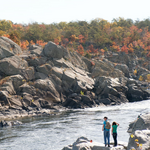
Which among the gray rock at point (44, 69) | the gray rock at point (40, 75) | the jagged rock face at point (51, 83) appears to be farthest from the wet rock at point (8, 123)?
the gray rock at point (44, 69)

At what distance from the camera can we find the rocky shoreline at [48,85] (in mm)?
47156

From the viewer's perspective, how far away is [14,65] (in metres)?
53.6

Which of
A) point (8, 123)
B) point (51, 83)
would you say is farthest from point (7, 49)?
point (8, 123)

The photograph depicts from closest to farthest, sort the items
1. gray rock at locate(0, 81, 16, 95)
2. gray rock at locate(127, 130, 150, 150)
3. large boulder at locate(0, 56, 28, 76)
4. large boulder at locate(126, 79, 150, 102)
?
gray rock at locate(127, 130, 150, 150) → gray rock at locate(0, 81, 16, 95) → large boulder at locate(0, 56, 28, 76) → large boulder at locate(126, 79, 150, 102)

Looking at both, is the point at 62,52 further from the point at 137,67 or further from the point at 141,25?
the point at 141,25

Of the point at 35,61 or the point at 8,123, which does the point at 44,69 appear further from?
the point at 8,123

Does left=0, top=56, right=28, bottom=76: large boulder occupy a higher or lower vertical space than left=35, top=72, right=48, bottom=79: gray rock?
higher

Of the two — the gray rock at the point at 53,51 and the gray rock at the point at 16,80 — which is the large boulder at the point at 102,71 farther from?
the gray rock at the point at 16,80

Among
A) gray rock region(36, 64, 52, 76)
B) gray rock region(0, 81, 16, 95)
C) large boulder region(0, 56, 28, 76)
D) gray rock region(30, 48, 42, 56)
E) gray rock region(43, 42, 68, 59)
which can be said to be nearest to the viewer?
gray rock region(0, 81, 16, 95)

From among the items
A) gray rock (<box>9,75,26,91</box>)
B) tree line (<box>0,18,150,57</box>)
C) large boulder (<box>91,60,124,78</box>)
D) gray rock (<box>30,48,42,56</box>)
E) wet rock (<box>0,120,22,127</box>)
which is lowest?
wet rock (<box>0,120,22,127</box>)

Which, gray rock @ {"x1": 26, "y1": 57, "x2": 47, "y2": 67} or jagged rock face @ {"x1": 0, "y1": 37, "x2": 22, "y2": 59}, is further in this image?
gray rock @ {"x1": 26, "y1": 57, "x2": 47, "y2": 67}

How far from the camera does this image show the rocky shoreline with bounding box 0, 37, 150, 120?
47.2m

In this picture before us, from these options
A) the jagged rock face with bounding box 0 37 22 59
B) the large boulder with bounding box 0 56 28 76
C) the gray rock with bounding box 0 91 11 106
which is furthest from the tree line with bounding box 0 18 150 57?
the gray rock with bounding box 0 91 11 106

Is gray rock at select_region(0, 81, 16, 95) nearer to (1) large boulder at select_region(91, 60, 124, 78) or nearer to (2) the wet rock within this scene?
(2) the wet rock
